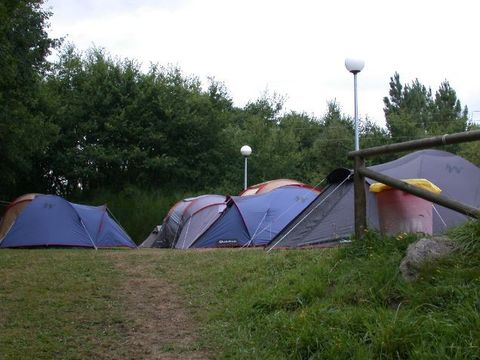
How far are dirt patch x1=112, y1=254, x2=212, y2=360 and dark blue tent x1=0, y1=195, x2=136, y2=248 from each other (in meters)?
7.29

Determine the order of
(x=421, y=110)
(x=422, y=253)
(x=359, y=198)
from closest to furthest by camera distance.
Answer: (x=422, y=253), (x=359, y=198), (x=421, y=110)

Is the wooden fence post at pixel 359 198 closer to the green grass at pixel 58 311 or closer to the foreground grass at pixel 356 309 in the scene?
the foreground grass at pixel 356 309

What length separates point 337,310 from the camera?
4293mm

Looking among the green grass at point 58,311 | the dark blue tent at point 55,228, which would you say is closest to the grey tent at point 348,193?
the green grass at point 58,311

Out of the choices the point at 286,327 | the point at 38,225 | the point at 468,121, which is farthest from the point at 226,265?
the point at 468,121

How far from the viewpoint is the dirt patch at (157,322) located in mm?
4492

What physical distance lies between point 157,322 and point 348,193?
18.1ft

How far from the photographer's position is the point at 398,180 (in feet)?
17.4

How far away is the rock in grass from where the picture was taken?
14.3ft

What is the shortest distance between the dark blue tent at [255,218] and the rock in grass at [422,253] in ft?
27.3

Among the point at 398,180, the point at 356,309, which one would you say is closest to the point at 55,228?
the point at 398,180

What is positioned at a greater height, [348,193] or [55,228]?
[348,193]

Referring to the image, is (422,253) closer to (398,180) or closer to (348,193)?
(398,180)

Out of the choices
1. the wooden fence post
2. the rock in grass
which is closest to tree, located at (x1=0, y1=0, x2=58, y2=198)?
the wooden fence post
